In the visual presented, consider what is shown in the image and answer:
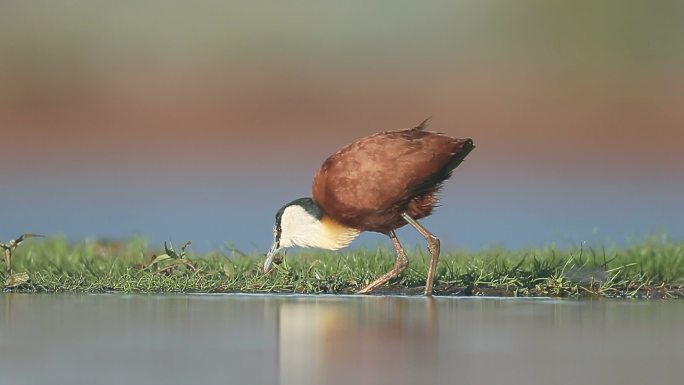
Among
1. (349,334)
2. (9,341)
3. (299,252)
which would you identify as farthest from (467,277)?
(9,341)

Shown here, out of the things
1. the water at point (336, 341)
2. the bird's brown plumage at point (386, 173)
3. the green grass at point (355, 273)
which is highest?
the bird's brown plumage at point (386, 173)

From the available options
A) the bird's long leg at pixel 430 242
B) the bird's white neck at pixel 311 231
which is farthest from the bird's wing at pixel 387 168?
the bird's long leg at pixel 430 242

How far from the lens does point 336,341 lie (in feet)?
20.8

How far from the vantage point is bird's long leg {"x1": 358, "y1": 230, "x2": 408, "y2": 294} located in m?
10.0

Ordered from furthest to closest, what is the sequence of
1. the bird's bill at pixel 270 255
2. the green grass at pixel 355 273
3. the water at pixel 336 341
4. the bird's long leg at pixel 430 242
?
the bird's bill at pixel 270 255, the bird's long leg at pixel 430 242, the green grass at pixel 355 273, the water at pixel 336 341

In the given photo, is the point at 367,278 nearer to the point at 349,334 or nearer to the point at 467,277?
the point at 467,277

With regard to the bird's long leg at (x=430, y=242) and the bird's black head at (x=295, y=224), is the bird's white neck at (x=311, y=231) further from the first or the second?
the bird's long leg at (x=430, y=242)

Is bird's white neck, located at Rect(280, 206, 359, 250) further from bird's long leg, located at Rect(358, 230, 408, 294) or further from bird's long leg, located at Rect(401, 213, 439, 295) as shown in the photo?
bird's long leg, located at Rect(401, 213, 439, 295)

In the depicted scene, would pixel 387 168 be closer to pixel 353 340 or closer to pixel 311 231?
pixel 311 231

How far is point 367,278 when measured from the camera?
1033cm

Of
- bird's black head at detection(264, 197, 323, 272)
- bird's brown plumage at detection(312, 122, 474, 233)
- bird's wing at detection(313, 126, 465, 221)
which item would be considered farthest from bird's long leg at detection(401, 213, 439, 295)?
bird's black head at detection(264, 197, 323, 272)

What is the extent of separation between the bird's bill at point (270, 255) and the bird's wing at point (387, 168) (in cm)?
87

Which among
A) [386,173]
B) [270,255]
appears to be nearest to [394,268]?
[386,173]

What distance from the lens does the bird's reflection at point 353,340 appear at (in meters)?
5.25
